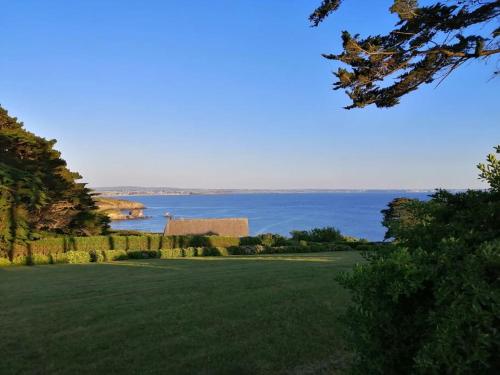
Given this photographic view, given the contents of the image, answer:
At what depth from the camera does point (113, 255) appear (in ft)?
75.1

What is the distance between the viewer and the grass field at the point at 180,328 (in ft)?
17.4

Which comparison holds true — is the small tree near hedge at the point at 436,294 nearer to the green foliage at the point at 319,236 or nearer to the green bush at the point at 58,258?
the green bush at the point at 58,258

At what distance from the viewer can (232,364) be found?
5203 millimetres

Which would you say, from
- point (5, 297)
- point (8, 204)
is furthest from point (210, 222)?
point (5, 297)

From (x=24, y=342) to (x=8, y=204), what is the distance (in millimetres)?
18010

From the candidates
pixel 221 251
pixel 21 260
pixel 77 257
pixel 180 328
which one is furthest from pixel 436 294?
pixel 221 251

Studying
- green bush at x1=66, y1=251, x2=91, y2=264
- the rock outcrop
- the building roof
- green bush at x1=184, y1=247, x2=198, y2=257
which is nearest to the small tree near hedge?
green bush at x1=66, y1=251, x2=91, y2=264

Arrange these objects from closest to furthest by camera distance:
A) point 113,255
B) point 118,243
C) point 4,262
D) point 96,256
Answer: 1. point 4,262
2. point 96,256
3. point 113,255
4. point 118,243

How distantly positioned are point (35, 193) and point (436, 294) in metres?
24.2

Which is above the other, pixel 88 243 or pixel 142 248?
pixel 88 243

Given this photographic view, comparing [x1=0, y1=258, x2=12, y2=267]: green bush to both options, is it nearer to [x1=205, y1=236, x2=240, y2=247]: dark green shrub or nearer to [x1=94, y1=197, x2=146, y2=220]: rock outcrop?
[x1=205, y1=236, x2=240, y2=247]: dark green shrub

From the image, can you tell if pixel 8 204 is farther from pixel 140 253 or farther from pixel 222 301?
pixel 222 301

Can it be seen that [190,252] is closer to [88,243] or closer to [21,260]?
[88,243]

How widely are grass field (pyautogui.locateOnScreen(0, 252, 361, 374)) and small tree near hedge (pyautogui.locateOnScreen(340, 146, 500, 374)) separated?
2.10 m
